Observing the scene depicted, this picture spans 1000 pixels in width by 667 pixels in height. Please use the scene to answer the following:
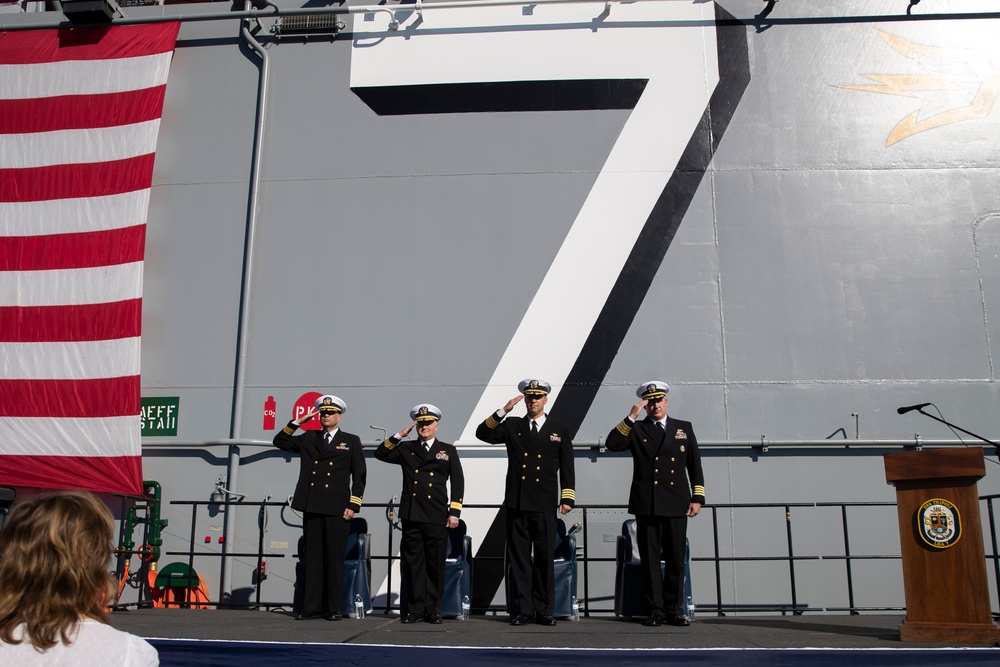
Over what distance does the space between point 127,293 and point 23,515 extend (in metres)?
5.31

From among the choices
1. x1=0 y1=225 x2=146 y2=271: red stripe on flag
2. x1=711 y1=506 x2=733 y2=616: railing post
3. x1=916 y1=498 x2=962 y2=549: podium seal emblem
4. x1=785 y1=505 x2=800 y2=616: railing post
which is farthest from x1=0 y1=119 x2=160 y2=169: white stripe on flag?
x1=916 y1=498 x2=962 y2=549: podium seal emblem

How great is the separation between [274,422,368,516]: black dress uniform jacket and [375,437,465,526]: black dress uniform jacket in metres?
0.19

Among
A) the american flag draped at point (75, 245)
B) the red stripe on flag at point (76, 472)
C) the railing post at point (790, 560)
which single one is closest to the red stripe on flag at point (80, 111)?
the american flag draped at point (75, 245)

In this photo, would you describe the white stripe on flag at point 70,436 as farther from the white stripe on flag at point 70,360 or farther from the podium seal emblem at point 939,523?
the podium seal emblem at point 939,523

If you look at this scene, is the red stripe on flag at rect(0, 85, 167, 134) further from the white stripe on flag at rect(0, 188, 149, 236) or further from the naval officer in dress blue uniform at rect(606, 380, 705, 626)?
the naval officer in dress blue uniform at rect(606, 380, 705, 626)

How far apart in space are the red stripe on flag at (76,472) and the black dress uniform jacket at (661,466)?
3526 mm

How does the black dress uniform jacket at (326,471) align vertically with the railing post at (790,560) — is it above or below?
above

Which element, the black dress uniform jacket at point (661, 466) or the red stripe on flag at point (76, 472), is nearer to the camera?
the black dress uniform jacket at point (661, 466)

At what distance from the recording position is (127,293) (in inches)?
237

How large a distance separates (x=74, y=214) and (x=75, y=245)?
27cm

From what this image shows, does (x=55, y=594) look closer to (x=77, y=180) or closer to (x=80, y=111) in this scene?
(x=77, y=180)

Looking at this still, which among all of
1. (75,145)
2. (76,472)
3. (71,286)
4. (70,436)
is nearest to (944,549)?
(76,472)

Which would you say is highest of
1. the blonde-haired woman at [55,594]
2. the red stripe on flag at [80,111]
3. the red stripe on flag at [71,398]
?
the red stripe on flag at [80,111]

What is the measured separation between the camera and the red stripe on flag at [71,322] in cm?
597
